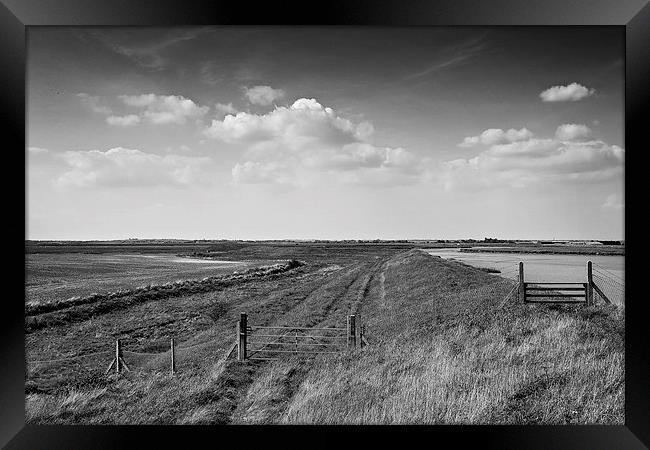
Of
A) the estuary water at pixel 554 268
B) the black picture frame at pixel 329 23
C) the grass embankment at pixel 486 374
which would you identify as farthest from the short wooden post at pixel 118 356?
the estuary water at pixel 554 268

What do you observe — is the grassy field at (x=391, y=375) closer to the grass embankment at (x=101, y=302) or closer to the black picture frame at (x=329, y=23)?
the black picture frame at (x=329, y=23)

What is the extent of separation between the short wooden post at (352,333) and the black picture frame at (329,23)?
4.47 metres

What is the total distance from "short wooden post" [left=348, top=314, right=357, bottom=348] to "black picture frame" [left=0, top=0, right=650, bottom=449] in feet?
14.7

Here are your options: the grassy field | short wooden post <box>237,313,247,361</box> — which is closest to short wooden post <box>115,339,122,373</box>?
the grassy field

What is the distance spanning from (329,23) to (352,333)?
6.42 metres

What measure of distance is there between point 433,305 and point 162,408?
7793 mm

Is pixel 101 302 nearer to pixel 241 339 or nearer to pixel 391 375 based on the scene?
pixel 241 339

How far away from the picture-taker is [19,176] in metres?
3.76

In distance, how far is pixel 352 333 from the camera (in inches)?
334

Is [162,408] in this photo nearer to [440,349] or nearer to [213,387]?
[213,387]

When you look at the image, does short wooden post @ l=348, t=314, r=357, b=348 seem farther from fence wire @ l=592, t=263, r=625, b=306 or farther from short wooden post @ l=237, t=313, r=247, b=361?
fence wire @ l=592, t=263, r=625, b=306

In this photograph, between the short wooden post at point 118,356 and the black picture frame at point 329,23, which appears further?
the short wooden post at point 118,356

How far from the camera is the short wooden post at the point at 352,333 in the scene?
830 centimetres

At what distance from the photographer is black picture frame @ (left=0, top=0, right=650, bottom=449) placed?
11.7ft
